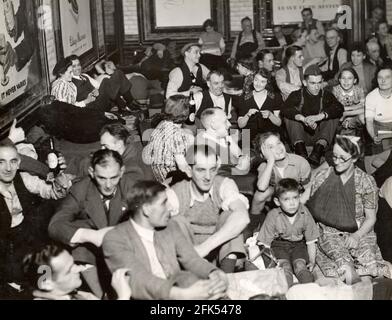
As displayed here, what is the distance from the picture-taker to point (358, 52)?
→ 4.52m

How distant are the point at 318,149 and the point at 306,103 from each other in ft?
1.18

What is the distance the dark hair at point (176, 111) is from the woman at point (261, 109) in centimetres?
47

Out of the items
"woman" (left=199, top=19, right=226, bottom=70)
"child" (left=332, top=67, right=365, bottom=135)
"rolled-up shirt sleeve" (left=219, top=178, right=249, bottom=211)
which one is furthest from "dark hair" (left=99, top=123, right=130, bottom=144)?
"woman" (left=199, top=19, right=226, bottom=70)

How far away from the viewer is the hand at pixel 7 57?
357 cm

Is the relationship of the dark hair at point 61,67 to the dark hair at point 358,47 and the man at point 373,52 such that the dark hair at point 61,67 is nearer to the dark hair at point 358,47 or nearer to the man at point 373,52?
the dark hair at point 358,47

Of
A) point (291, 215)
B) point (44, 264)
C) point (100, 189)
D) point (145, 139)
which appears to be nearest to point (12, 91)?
point (145, 139)

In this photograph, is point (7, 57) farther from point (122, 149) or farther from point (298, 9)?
point (298, 9)

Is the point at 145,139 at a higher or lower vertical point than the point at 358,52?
lower

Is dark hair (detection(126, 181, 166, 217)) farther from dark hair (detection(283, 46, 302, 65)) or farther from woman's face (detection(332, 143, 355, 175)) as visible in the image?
dark hair (detection(283, 46, 302, 65))

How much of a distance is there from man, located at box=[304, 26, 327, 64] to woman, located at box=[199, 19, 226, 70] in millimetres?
767

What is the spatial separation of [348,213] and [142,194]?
112 cm

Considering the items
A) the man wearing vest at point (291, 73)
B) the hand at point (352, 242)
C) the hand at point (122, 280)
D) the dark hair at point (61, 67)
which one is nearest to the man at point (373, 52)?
the man wearing vest at point (291, 73)
